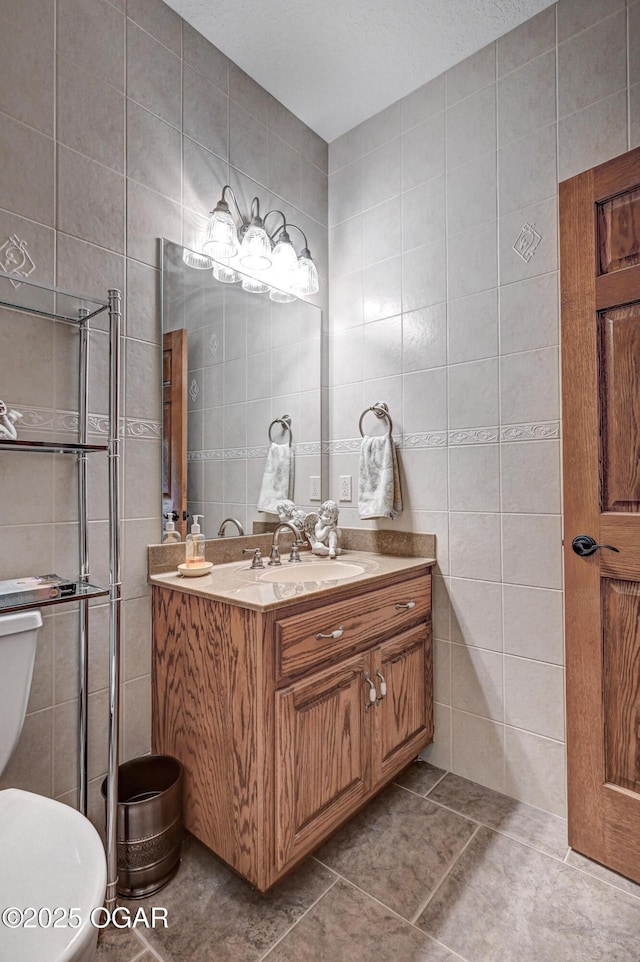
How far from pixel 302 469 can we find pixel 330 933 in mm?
1504

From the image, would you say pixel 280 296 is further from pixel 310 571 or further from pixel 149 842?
pixel 149 842

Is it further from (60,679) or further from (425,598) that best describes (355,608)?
(60,679)

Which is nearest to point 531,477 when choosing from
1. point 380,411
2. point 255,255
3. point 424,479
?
point 424,479

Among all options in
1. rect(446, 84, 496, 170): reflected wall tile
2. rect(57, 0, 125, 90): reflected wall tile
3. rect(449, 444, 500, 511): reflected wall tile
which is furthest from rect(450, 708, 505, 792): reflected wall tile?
rect(57, 0, 125, 90): reflected wall tile

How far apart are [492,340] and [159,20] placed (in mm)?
1525

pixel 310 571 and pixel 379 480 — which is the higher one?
pixel 379 480

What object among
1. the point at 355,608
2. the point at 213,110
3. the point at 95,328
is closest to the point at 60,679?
the point at 355,608

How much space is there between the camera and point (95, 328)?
1.40 metres

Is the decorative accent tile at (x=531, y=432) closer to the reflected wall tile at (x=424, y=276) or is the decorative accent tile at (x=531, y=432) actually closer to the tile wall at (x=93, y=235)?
the reflected wall tile at (x=424, y=276)

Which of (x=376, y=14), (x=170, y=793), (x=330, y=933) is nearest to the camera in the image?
(x=330, y=933)

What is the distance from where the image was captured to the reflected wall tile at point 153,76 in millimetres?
1503

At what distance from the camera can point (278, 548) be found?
197 cm

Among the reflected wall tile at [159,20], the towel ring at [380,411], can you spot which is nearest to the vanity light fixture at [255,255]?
the reflected wall tile at [159,20]

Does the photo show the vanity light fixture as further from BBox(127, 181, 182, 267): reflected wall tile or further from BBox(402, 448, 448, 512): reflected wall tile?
BBox(402, 448, 448, 512): reflected wall tile
